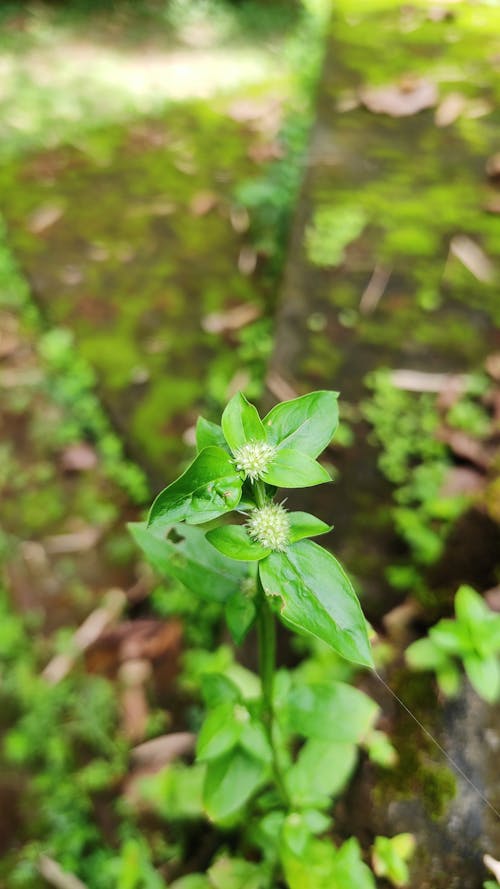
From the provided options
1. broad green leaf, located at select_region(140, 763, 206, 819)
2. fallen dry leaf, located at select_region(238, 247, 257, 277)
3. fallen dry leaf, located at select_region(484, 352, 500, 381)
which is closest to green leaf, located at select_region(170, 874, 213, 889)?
broad green leaf, located at select_region(140, 763, 206, 819)

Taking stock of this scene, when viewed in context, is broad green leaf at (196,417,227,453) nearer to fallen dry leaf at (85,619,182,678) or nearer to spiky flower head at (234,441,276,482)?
spiky flower head at (234,441,276,482)

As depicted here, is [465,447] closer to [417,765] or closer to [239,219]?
[417,765]

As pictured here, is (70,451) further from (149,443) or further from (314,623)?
(314,623)

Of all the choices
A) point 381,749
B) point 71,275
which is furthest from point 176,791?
point 71,275

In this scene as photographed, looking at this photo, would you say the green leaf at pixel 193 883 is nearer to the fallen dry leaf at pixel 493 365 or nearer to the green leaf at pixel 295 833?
the green leaf at pixel 295 833

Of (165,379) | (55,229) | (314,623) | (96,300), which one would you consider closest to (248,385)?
(165,379)

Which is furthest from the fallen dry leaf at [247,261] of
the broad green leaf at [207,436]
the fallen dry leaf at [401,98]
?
the broad green leaf at [207,436]

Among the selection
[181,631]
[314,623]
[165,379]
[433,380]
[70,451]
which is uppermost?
[314,623]
